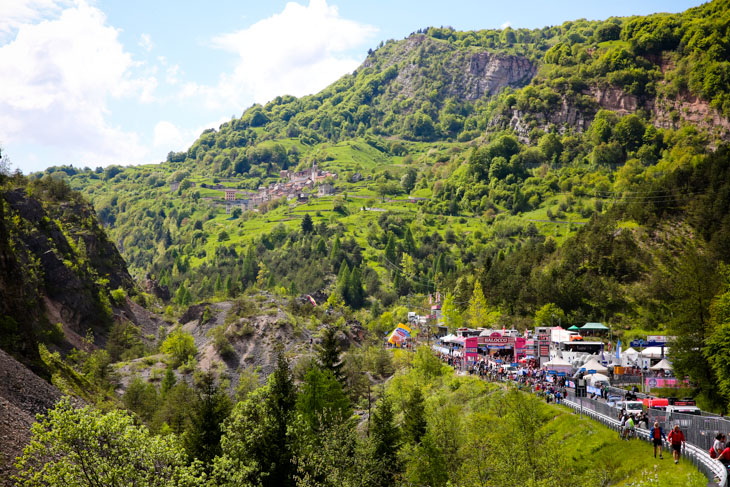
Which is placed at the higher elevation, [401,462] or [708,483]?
[708,483]

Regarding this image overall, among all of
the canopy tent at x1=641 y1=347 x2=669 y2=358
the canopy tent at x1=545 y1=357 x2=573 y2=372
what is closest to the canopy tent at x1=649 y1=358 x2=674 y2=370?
the canopy tent at x1=641 y1=347 x2=669 y2=358

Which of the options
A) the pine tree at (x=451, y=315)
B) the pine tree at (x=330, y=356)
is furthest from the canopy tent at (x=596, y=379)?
the pine tree at (x=451, y=315)

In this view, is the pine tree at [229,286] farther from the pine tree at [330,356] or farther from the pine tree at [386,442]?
the pine tree at [386,442]

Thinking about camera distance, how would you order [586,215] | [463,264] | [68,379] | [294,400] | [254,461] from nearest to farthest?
[254,461]
[294,400]
[68,379]
[586,215]
[463,264]

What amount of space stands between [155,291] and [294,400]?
5541 inches

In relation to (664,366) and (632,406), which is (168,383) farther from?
(632,406)

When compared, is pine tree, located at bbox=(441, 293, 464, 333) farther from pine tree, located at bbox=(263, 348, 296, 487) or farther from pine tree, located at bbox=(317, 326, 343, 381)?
pine tree, located at bbox=(263, 348, 296, 487)

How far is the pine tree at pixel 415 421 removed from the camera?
50375mm

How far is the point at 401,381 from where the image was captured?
81375mm

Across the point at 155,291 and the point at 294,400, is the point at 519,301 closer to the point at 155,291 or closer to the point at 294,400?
the point at 294,400

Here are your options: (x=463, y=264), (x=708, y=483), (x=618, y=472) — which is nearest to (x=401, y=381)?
(x=618, y=472)

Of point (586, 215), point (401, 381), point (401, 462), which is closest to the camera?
point (401, 462)

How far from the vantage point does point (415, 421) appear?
50.6 meters

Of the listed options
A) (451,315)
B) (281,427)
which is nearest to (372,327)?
(451,315)
